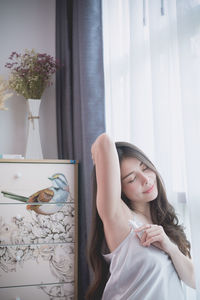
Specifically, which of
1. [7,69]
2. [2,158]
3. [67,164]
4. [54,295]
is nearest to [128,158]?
[67,164]

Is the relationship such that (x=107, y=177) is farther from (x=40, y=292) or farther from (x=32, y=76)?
(x=32, y=76)

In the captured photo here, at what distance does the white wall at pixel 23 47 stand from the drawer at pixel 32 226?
2.26ft

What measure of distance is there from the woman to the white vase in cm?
101

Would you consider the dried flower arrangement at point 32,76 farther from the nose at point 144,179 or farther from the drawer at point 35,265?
the nose at point 144,179

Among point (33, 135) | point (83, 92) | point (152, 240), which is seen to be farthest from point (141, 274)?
point (33, 135)

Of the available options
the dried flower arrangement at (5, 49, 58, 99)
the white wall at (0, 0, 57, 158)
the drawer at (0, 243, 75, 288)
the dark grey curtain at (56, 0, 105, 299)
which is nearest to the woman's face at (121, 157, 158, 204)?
the dark grey curtain at (56, 0, 105, 299)

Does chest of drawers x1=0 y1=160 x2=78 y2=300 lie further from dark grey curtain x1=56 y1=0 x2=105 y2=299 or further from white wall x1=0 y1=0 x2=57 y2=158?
white wall x1=0 y1=0 x2=57 y2=158

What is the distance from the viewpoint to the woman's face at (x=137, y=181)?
1.01 metres

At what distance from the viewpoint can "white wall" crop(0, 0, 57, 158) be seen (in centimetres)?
221

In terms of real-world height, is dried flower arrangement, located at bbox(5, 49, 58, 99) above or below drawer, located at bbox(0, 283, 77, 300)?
above

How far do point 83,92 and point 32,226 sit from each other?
0.80 metres

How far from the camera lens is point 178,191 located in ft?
3.75

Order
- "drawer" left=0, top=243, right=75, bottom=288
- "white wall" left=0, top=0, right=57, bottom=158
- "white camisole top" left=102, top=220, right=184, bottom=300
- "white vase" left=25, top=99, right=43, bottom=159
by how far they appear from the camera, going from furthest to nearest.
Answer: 1. "white wall" left=0, top=0, right=57, bottom=158
2. "white vase" left=25, top=99, right=43, bottom=159
3. "drawer" left=0, top=243, right=75, bottom=288
4. "white camisole top" left=102, top=220, right=184, bottom=300

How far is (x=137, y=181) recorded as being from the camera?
3.35ft
